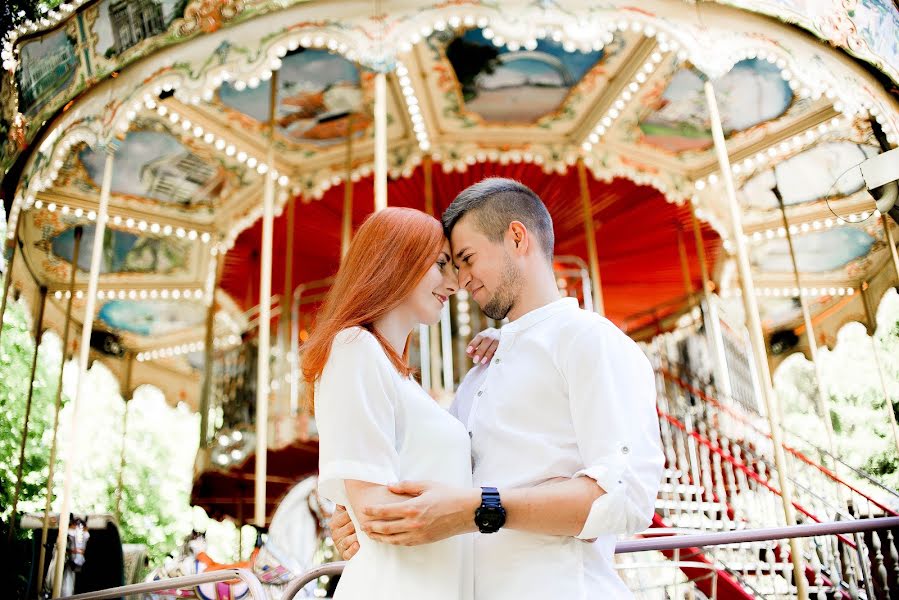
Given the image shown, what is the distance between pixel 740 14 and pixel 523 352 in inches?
194

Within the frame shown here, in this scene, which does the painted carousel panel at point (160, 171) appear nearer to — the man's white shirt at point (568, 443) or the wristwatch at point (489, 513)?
the man's white shirt at point (568, 443)

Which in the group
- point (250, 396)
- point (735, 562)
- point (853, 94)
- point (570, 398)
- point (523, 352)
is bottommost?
point (735, 562)

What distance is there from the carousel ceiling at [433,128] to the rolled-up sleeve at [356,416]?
12.7ft

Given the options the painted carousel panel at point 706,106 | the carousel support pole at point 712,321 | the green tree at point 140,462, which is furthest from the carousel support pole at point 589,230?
the green tree at point 140,462

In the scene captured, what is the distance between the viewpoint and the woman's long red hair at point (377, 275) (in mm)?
1498

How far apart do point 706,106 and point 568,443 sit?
6531 mm

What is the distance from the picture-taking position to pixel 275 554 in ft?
14.6

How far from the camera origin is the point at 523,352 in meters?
1.61

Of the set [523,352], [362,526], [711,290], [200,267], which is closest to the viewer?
[362,526]

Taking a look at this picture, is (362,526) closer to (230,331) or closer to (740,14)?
(740,14)

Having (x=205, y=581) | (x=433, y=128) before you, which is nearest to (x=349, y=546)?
(x=205, y=581)

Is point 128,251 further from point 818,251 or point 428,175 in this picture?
point 818,251

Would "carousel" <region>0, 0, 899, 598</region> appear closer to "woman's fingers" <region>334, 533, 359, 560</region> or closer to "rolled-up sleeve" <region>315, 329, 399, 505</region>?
"woman's fingers" <region>334, 533, 359, 560</region>

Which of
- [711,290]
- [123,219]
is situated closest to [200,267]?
[123,219]
